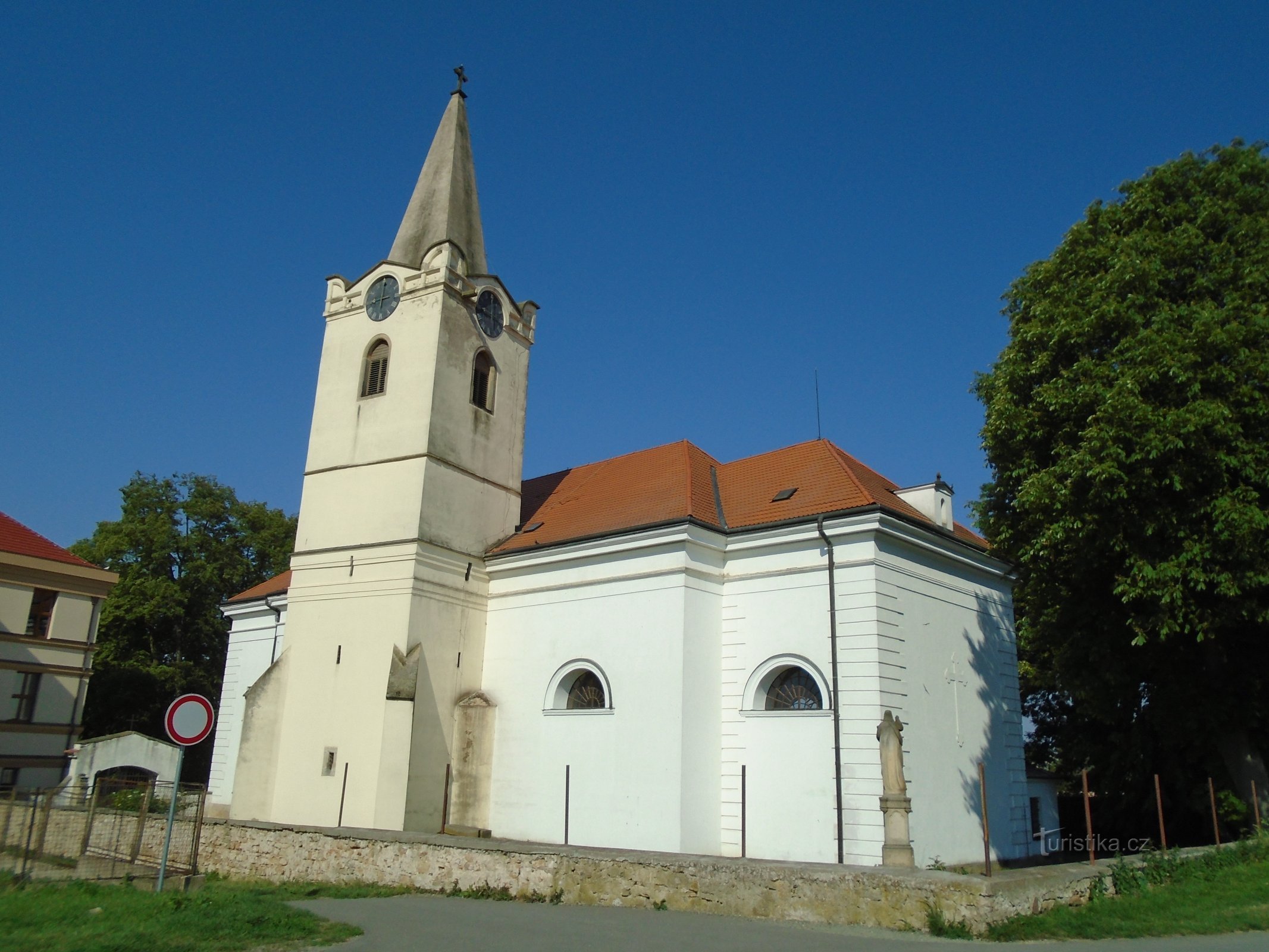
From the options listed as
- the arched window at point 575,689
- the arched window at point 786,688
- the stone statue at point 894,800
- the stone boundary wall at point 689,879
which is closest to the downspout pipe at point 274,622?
the arched window at point 575,689

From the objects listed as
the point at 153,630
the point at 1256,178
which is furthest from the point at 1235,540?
the point at 153,630

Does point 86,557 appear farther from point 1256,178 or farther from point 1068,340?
point 1256,178

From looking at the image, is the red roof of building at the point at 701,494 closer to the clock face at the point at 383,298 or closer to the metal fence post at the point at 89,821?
the clock face at the point at 383,298

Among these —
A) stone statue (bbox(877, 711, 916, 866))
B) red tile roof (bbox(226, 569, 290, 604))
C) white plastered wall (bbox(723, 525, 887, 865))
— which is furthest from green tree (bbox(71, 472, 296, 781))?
stone statue (bbox(877, 711, 916, 866))

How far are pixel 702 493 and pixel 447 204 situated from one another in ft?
35.2

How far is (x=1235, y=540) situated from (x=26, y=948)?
52.3 ft

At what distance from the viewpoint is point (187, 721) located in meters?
11.8

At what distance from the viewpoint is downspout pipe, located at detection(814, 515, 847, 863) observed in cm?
1730

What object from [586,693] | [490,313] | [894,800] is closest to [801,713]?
[894,800]

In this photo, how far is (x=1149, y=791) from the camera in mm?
24062

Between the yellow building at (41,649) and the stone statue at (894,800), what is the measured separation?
28146mm

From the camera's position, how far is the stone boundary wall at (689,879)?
10.9m

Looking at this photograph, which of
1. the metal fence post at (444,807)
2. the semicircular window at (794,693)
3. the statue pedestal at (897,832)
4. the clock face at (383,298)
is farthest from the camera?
the clock face at (383,298)

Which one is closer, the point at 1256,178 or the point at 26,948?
the point at 26,948
